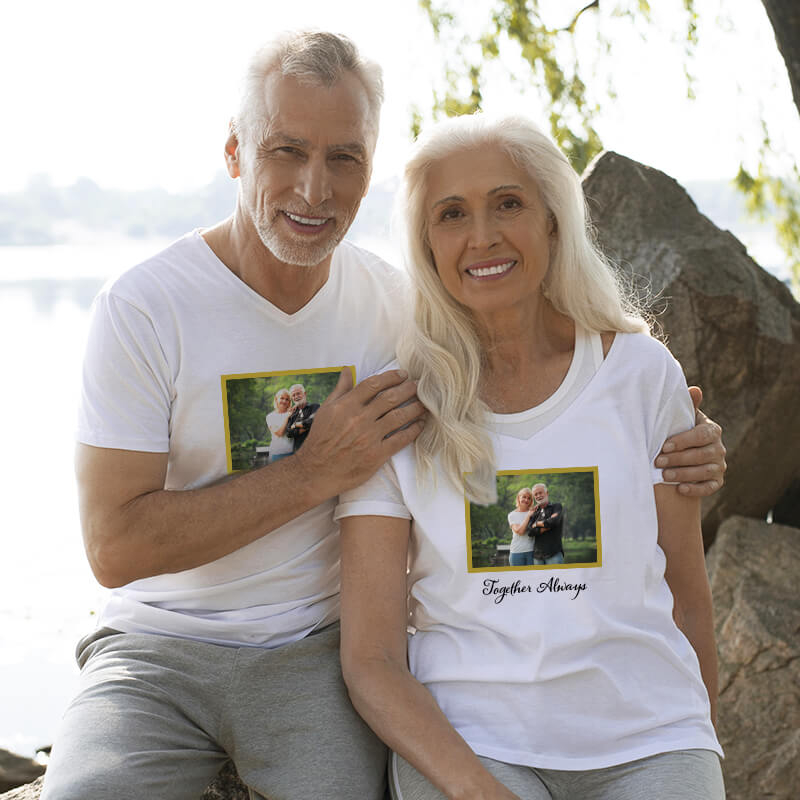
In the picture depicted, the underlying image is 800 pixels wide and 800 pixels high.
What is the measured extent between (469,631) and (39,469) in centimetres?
838

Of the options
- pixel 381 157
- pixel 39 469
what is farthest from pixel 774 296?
pixel 39 469

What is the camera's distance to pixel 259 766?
209cm

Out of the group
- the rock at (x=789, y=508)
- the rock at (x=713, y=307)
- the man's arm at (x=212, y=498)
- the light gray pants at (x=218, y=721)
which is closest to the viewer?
the light gray pants at (x=218, y=721)

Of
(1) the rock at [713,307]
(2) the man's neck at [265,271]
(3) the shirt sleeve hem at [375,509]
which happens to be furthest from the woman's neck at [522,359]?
(1) the rock at [713,307]

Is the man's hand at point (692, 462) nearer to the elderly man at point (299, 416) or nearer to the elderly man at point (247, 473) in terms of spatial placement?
the elderly man at point (247, 473)

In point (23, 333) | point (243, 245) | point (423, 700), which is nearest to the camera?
point (423, 700)

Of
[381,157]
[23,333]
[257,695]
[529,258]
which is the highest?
[23,333]

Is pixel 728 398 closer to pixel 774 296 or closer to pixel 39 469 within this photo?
pixel 774 296

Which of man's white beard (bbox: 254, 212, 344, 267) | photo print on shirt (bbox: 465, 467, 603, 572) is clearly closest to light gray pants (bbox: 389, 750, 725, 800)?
photo print on shirt (bbox: 465, 467, 603, 572)

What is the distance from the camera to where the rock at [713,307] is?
3732mm

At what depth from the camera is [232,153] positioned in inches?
95.2

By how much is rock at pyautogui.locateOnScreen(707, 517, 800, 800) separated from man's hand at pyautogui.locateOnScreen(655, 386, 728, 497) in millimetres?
1539

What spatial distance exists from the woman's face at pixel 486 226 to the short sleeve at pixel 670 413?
1.17 ft

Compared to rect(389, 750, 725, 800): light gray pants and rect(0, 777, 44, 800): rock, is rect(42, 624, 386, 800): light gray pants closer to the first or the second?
rect(389, 750, 725, 800): light gray pants
